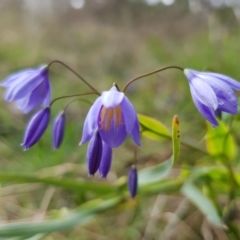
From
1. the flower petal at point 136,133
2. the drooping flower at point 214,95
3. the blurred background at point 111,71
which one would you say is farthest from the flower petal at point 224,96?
the blurred background at point 111,71

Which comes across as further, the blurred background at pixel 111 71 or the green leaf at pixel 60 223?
the blurred background at pixel 111 71

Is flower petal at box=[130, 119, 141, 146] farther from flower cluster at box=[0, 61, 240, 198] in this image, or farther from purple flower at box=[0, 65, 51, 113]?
purple flower at box=[0, 65, 51, 113]

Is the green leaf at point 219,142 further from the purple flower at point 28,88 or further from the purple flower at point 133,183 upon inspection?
the purple flower at point 28,88

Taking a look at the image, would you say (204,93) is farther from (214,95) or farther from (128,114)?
(128,114)

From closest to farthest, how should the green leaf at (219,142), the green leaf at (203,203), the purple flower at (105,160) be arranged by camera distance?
the purple flower at (105,160)
the green leaf at (203,203)
the green leaf at (219,142)

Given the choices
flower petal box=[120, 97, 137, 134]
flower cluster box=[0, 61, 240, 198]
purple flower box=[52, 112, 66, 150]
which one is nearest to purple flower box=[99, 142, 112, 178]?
flower cluster box=[0, 61, 240, 198]
